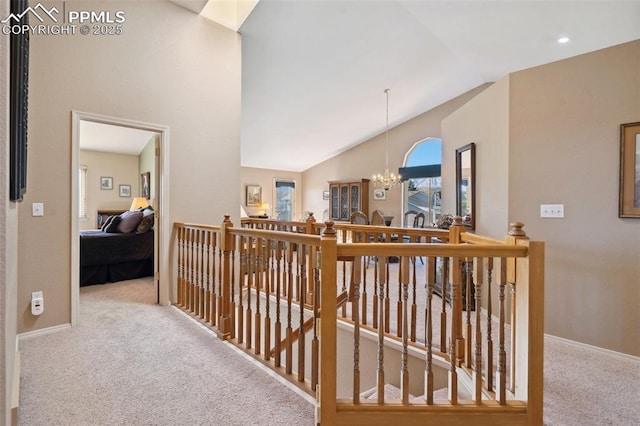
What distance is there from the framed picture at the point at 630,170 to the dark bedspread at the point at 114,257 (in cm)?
518

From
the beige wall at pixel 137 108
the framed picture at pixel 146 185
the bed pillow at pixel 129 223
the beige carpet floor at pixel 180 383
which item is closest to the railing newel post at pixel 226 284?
the beige carpet floor at pixel 180 383

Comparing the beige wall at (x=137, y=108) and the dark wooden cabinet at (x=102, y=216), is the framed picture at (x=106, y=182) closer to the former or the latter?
the dark wooden cabinet at (x=102, y=216)

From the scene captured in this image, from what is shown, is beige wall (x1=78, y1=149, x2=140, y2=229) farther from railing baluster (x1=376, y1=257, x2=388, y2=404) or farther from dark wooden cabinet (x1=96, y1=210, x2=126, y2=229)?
railing baluster (x1=376, y1=257, x2=388, y2=404)

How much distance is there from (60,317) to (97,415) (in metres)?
1.56

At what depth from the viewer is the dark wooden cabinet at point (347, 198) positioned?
8.34m

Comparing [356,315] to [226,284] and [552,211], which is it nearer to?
[226,284]

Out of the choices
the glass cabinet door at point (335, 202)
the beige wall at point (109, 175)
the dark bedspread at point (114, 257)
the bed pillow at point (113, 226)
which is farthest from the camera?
the glass cabinet door at point (335, 202)

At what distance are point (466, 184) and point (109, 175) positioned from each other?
7.53m

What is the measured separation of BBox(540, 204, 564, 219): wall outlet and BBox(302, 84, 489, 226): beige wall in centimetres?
478

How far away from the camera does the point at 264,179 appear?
954cm

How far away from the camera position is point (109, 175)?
23.2 feet

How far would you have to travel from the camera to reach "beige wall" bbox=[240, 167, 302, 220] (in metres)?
9.11

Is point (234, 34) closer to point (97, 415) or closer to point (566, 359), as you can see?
point (97, 415)

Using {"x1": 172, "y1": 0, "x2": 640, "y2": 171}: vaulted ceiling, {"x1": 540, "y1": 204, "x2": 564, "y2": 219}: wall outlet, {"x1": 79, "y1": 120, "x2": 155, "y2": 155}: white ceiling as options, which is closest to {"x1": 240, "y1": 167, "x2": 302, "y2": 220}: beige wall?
{"x1": 172, "y1": 0, "x2": 640, "y2": 171}: vaulted ceiling
